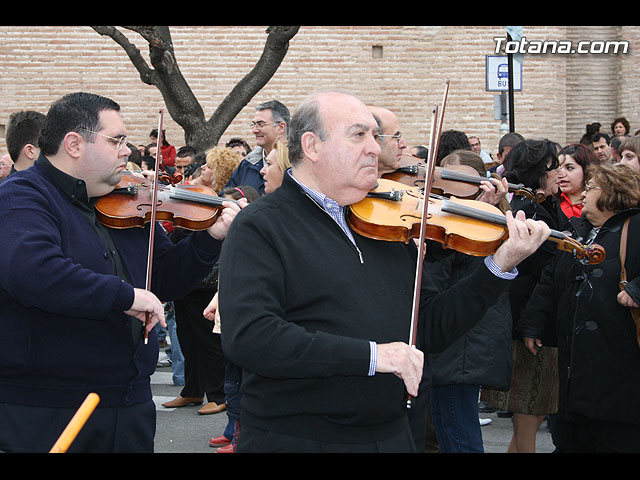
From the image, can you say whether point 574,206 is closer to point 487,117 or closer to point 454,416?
point 454,416

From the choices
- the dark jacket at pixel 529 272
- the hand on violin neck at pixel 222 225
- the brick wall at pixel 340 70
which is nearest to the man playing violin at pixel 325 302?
the hand on violin neck at pixel 222 225

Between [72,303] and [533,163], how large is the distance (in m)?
3.40

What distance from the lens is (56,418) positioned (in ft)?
9.09

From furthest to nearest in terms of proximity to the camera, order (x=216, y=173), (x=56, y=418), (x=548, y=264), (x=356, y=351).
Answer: (x=216, y=173)
(x=548, y=264)
(x=56, y=418)
(x=356, y=351)

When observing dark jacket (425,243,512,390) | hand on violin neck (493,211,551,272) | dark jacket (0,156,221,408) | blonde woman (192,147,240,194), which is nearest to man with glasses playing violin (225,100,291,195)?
blonde woman (192,147,240,194)

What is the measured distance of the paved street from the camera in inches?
219

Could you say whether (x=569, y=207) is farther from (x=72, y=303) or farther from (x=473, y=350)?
(x=72, y=303)

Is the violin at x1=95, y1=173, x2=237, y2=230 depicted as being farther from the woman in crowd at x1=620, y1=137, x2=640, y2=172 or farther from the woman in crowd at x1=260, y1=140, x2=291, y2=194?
the woman in crowd at x1=620, y1=137, x2=640, y2=172

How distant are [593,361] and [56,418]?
248 cm

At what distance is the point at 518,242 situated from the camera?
2.69 metres

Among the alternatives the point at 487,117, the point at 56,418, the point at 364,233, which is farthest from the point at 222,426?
the point at 487,117

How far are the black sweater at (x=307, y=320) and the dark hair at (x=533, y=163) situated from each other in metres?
2.86

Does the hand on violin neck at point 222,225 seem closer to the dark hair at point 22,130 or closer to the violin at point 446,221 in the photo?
the violin at point 446,221

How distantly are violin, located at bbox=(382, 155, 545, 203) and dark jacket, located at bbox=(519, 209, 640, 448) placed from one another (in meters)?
0.72
